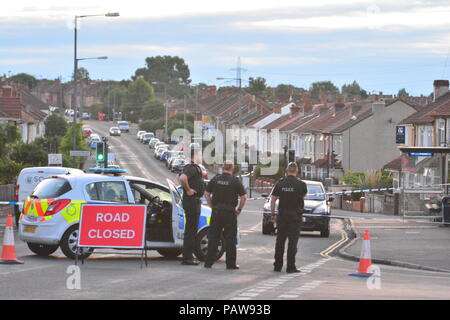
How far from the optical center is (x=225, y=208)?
16.5 m

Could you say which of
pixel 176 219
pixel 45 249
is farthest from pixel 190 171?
pixel 45 249

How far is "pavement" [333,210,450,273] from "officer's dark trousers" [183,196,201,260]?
5.06 m

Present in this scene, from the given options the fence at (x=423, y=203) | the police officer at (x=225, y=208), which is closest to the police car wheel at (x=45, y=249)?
the police officer at (x=225, y=208)

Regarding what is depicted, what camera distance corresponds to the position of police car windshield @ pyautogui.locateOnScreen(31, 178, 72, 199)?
58.5 ft

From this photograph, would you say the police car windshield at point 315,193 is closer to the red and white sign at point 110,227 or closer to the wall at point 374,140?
the red and white sign at point 110,227

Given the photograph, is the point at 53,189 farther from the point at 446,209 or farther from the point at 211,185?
the point at 446,209

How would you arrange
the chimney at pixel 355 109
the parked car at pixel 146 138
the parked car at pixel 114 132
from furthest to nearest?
the parked car at pixel 114 132 < the parked car at pixel 146 138 < the chimney at pixel 355 109

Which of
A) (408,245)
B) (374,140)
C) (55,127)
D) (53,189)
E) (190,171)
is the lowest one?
(408,245)

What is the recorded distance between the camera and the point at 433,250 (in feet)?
76.2

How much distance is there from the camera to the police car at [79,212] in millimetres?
17672

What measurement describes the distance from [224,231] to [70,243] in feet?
9.72

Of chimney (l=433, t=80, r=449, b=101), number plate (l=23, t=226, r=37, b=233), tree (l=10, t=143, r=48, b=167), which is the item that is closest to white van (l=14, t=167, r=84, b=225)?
number plate (l=23, t=226, r=37, b=233)

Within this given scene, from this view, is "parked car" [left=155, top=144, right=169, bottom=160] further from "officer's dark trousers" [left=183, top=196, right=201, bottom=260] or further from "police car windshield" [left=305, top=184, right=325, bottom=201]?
"officer's dark trousers" [left=183, top=196, right=201, bottom=260]

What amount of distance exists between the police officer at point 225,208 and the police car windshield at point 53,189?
2862 millimetres
